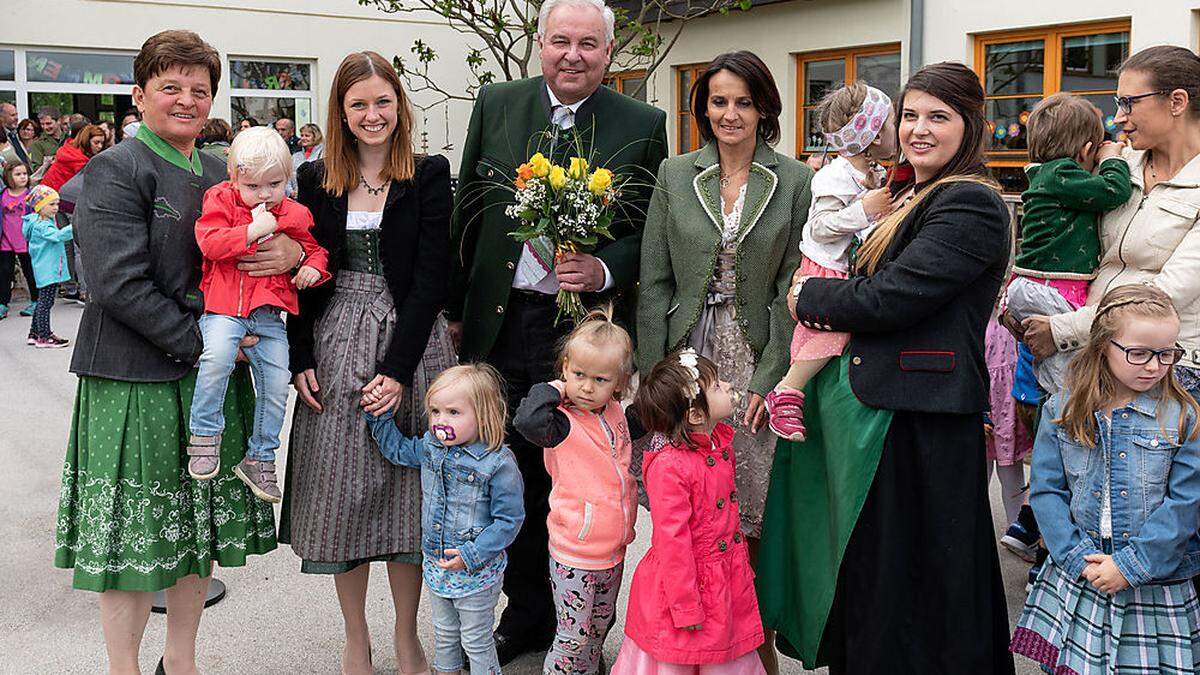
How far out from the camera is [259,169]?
3.27 metres

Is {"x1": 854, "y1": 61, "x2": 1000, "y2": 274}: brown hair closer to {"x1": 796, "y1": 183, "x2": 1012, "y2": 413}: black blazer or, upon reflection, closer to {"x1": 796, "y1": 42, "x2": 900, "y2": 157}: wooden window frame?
{"x1": 796, "y1": 183, "x2": 1012, "y2": 413}: black blazer

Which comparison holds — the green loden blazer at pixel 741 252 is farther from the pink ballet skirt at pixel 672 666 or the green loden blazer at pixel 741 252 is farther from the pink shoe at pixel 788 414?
the pink ballet skirt at pixel 672 666

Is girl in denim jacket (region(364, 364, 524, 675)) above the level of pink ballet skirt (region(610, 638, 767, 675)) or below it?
above

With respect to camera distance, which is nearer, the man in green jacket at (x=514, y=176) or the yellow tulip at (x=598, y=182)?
the yellow tulip at (x=598, y=182)

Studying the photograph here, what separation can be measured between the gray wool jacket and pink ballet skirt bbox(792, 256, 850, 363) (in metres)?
1.77

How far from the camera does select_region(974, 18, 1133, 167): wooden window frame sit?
10177 millimetres

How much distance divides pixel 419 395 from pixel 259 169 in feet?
2.83

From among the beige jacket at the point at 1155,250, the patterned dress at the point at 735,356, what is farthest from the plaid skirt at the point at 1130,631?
the patterned dress at the point at 735,356

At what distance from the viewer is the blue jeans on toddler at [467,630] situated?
3.42 m

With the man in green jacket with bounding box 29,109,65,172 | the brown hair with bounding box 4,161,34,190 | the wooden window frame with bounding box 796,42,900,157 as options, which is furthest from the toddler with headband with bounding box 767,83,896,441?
the man in green jacket with bounding box 29,109,65,172

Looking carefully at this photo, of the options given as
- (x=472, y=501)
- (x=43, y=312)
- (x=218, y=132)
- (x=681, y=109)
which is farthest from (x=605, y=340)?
(x=681, y=109)

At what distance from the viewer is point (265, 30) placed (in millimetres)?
17250

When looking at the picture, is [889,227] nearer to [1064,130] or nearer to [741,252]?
[741,252]

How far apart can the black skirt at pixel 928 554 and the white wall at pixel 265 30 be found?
13.0 meters
